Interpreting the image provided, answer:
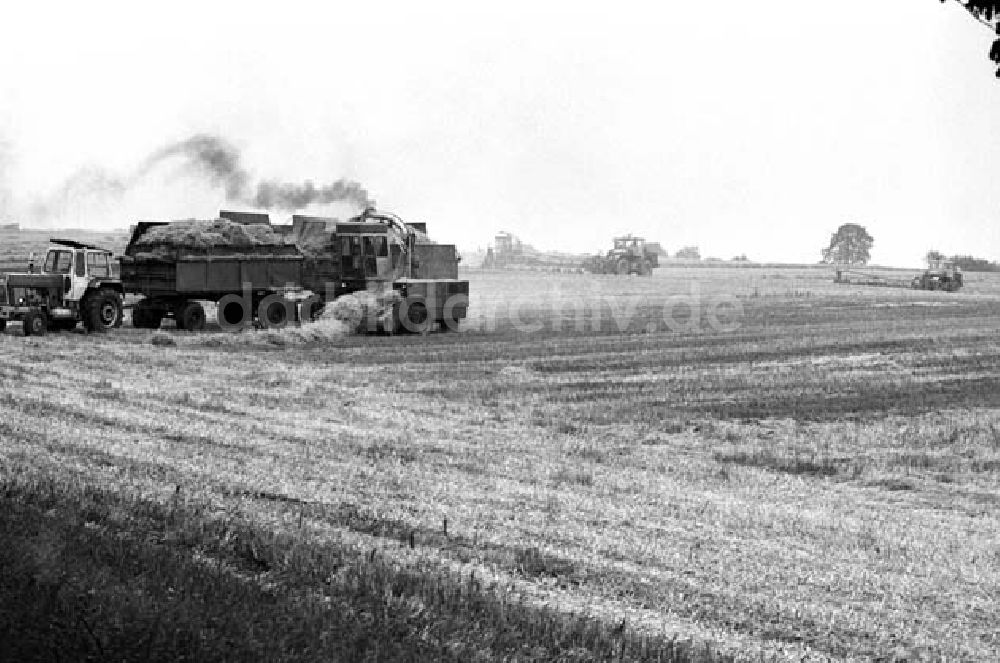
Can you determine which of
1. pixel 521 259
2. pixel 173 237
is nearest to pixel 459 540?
pixel 173 237

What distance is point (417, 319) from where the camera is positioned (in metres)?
33.8

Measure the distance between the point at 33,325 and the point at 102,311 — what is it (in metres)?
2.16

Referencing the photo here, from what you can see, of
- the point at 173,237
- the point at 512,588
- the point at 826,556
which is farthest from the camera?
Result: the point at 173,237

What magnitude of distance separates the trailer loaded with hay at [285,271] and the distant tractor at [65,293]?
191 centimetres

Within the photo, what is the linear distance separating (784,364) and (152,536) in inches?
820

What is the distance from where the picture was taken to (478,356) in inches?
1096

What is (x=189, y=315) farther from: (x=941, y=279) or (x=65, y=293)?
(x=941, y=279)

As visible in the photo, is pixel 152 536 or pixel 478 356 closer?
pixel 152 536

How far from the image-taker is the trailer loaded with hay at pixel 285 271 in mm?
31047

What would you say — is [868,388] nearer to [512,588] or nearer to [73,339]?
[512,588]

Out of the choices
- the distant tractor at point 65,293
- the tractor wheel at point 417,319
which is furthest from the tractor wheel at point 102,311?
the tractor wheel at point 417,319

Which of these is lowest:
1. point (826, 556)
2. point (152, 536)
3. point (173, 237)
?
point (826, 556)

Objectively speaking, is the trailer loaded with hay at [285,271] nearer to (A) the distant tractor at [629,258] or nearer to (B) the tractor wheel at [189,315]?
(B) the tractor wheel at [189,315]

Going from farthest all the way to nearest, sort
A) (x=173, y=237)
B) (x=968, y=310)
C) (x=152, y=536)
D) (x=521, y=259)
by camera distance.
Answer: (x=521, y=259) < (x=968, y=310) < (x=173, y=237) < (x=152, y=536)
